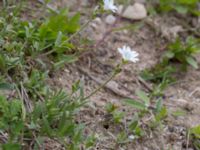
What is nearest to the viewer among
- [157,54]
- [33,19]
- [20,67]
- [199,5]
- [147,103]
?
[20,67]

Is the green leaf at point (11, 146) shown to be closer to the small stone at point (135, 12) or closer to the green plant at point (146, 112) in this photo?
the green plant at point (146, 112)

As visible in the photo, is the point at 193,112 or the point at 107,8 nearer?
the point at 107,8

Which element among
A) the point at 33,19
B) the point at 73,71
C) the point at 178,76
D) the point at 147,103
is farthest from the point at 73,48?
the point at 178,76

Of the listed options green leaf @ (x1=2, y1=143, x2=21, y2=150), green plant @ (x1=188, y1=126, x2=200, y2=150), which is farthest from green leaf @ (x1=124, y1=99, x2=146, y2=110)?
green leaf @ (x1=2, y1=143, x2=21, y2=150)

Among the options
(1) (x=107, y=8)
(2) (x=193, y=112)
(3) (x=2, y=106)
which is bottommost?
(2) (x=193, y=112)

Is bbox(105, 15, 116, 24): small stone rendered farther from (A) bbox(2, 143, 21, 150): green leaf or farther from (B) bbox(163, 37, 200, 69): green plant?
(A) bbox(2, 143, 21, 150): green leaf

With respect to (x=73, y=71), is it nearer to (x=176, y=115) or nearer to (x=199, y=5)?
(x=176, y=115)

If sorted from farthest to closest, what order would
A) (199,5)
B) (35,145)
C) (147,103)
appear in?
1. (199,5)
2. (147,103)
3. (35,145)

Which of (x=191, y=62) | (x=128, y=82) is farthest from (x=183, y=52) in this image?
(x=128, y=82)
